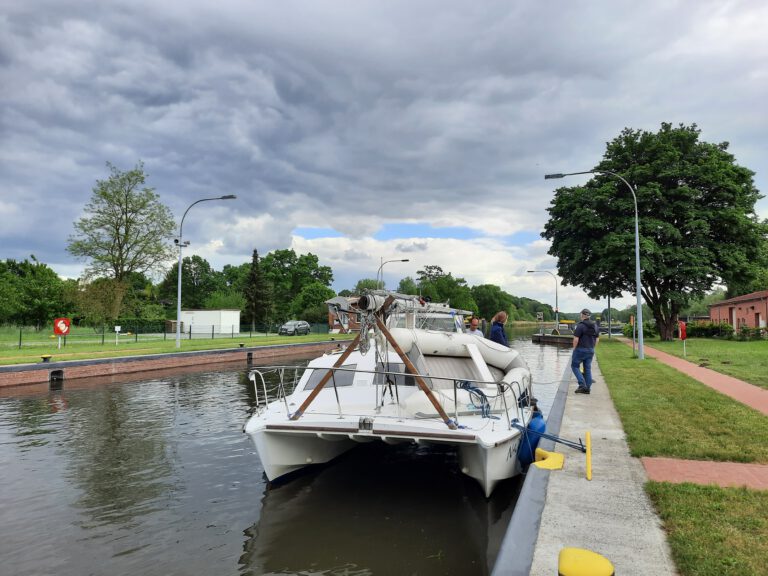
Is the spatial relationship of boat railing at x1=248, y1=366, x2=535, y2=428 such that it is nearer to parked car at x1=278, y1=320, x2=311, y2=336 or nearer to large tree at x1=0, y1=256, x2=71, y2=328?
large tree at x1=0, y1=256, x2=71, y2=328

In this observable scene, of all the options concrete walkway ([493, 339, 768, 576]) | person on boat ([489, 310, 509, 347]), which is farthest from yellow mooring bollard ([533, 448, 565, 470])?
person on boat ([489, 310, 509, 347])

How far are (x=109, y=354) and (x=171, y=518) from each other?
65.9 ft

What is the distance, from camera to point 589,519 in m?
4.66

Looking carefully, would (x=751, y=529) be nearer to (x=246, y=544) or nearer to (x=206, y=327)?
(x=246, y=544)

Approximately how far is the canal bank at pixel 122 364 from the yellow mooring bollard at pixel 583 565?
9533mm

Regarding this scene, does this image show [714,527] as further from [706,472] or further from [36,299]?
[36,299]

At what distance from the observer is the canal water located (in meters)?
5.43

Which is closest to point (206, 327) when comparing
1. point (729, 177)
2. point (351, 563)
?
point (729, 177)

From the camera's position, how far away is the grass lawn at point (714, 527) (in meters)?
3.77

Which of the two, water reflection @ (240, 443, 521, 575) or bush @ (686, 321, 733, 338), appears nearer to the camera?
water reflection @ (240, 443, 521, 575)

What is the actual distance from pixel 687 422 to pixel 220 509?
7383mm

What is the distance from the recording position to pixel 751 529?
4.32 meters

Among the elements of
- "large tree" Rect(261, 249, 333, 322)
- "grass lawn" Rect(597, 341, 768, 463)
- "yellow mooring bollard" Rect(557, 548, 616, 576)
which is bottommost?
"grass lawn" Rect(597, 341, 768, 463)

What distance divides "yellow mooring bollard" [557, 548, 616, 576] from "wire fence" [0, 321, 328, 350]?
91.4 ft
